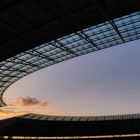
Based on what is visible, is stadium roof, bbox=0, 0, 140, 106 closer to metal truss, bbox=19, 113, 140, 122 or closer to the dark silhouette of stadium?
the dark silhouette of stadium

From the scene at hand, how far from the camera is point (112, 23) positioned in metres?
28.4

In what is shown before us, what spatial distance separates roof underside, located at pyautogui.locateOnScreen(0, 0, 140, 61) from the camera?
19500 mm

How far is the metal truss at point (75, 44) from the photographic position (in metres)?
30.0

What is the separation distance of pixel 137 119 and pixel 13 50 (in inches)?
1618

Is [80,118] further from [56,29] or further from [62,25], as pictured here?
[62,25]

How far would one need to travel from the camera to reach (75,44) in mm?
34625

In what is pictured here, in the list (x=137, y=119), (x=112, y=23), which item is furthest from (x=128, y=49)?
(x=137, y=119)

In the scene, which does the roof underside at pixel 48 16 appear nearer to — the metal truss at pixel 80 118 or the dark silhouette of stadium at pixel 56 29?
the dark silhouette of stadium at pixel 56 29
